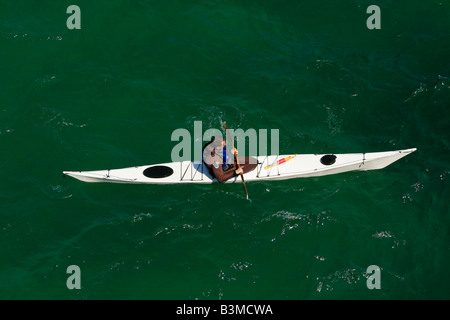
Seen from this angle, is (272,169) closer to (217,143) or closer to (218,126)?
(217,143)

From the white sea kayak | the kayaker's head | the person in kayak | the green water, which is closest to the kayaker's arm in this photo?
the person in kayak

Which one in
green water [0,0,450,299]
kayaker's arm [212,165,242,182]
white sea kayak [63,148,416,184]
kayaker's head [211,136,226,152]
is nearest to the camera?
green water [0,0,450,299]

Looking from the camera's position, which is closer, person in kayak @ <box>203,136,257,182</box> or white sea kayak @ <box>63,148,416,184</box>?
person in kayak @ <box>203,136,257,182</box>

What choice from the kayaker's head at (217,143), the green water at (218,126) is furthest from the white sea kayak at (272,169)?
the kayaker's head at (217,143)

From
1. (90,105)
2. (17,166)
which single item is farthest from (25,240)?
(90,105)

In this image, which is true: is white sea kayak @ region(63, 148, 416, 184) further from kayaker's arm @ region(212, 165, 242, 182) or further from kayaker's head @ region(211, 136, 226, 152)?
kayaker's head @ region(211, 136, 226, 152)

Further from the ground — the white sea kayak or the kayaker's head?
the kayaker's head
